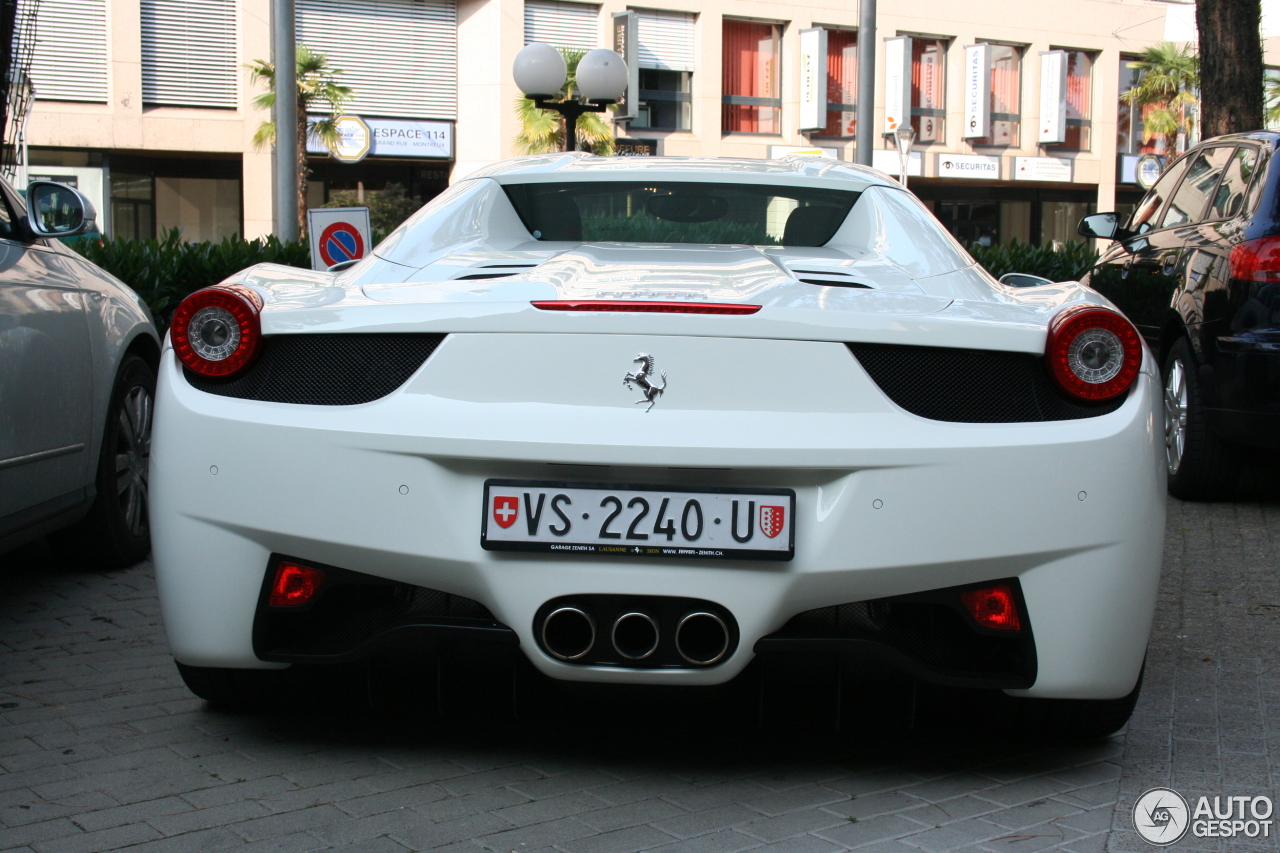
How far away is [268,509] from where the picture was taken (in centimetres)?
273

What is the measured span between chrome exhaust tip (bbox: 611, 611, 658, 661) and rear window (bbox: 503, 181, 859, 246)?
1.51m

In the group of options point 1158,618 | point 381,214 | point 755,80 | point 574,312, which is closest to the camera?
point 574,312

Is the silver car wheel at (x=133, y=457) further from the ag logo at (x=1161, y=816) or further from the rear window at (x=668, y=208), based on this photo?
the ag logo at (x=1161, y=816)

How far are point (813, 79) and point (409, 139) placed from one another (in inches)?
429

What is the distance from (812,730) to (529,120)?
30.0 m

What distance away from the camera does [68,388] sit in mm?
4426

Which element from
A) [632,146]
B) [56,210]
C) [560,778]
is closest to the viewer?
[560,778]

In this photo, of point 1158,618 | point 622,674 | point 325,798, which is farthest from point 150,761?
point 1158,618

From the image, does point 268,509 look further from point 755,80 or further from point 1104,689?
point 755,80

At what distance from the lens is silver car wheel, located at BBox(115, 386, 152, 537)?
5094 millimetres

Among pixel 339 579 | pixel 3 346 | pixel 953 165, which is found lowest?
pixel 339 579

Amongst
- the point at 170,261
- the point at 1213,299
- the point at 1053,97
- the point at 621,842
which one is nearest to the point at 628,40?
the point at 1053,97

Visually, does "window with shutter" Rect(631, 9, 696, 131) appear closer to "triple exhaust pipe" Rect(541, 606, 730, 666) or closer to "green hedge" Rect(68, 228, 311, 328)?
"green hedge" Rect(68, 228, 311, 328)

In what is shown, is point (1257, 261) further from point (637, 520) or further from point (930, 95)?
point (930, 95)
